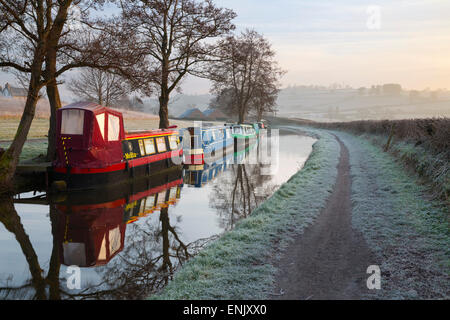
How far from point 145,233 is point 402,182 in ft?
23.8

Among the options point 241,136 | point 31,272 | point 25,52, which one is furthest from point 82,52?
point 241,136

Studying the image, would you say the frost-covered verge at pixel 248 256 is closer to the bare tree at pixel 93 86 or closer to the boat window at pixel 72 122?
the boat window at pixel 72 122

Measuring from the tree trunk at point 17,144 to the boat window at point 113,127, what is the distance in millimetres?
2222

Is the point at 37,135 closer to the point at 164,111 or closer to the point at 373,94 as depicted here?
the point at 164,111

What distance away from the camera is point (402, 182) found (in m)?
9.52

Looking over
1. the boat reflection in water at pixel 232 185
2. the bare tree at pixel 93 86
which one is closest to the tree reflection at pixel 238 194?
the boat reflection in water at pixel 232 185

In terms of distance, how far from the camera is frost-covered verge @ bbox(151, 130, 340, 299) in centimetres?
398

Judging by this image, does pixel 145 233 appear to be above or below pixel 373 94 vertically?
below

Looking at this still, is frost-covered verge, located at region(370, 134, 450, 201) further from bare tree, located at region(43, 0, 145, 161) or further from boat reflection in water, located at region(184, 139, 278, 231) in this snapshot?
bare tree, located at region(43, 0, 145, 161)

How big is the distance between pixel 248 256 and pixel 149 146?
30.5ft

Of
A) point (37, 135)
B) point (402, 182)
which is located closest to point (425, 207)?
point (402, 182)

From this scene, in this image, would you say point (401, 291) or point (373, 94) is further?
point (373, 94)

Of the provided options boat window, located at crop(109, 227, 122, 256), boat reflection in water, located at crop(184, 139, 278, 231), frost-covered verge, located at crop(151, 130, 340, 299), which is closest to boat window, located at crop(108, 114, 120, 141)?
boat reflection in water, located at crop(184, 139, 278, 231)

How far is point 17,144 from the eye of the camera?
391 inches
